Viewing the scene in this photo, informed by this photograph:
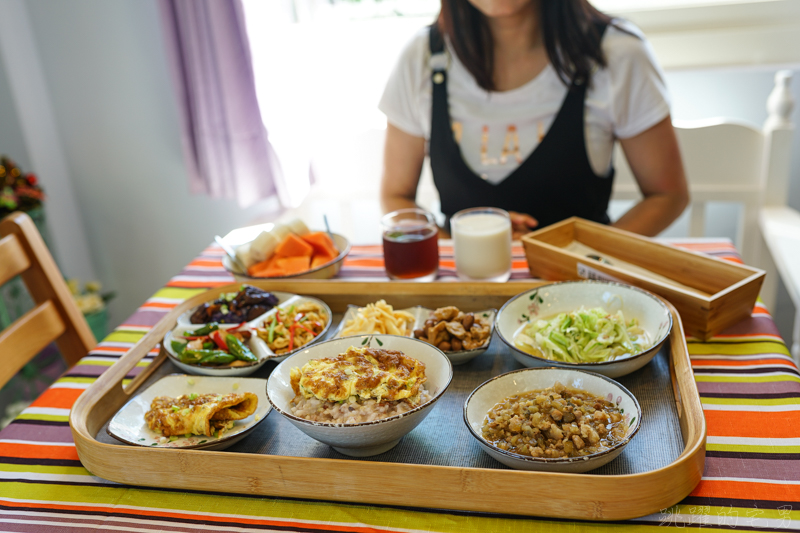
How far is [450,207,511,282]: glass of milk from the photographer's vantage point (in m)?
1.40

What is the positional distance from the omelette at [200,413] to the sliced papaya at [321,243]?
0.65 metres

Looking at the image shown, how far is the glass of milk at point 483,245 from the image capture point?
55.1 inches

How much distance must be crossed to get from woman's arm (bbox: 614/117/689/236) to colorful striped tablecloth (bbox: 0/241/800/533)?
865mm

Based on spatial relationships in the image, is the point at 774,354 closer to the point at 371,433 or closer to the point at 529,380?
the point at 529,380

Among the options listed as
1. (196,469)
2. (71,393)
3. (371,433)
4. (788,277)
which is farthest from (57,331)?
(788,277)

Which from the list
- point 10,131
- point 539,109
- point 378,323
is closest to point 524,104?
point 539,109

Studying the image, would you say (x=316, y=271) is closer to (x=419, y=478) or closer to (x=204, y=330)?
(x=204, y=330)

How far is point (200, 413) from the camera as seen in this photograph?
3.05ft

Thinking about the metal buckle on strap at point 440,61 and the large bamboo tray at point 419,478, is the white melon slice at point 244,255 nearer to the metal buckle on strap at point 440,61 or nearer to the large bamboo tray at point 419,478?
the large bamboo tray at point 419,478

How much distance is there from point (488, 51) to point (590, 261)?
39.4 inches

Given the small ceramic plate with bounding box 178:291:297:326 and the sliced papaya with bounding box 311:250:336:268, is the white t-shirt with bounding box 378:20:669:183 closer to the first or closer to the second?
the sliced papaya with bounding box 311:250:336:268

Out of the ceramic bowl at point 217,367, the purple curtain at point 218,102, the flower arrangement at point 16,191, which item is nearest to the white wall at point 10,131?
the flower arrangement at point 16,191

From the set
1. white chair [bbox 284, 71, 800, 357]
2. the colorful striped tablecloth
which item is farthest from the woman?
the colorful striped tablecloth

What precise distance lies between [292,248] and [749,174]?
1.73 meters
